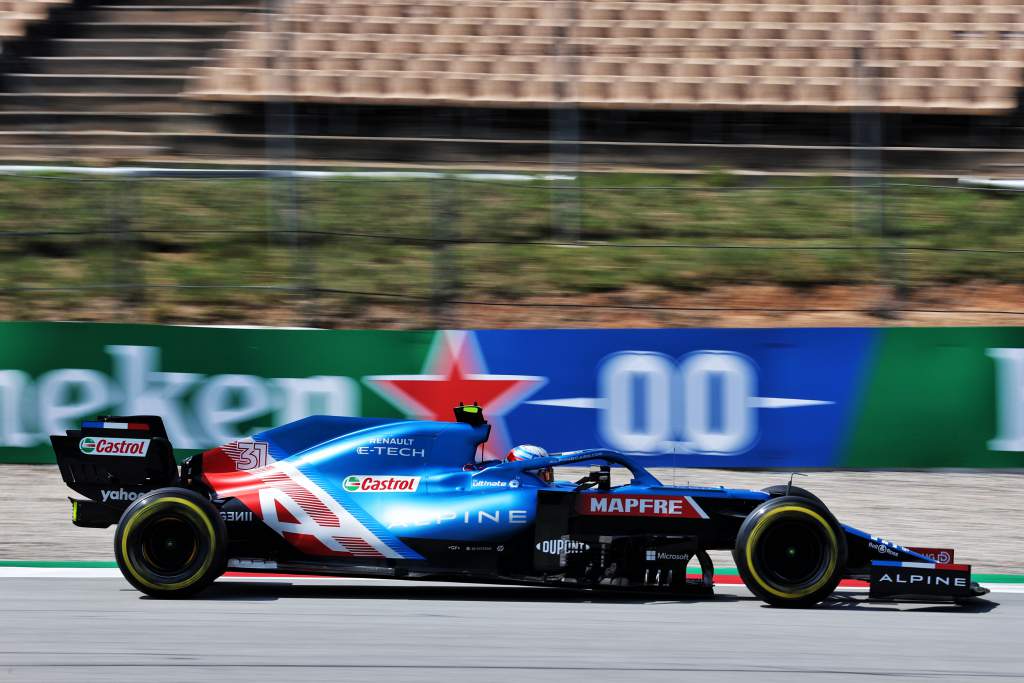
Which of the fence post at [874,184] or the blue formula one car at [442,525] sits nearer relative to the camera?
the blue formula one car at [442,525]

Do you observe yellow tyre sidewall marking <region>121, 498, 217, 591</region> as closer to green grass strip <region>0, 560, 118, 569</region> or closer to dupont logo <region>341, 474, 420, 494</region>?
dupont logo <region>341, 474, 420, 494</region>

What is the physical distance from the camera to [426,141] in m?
15.3

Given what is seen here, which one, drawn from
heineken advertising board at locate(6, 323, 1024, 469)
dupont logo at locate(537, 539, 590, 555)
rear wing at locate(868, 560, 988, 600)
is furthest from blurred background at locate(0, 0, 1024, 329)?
dupont logo at locate(537, 539, 590, 555)

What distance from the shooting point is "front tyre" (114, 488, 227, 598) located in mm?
7074

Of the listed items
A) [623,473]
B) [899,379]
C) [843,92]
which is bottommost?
[623,473]

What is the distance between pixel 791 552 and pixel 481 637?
1.91m

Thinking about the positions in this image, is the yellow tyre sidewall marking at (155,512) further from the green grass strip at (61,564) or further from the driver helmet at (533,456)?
the driver helmet at (533,456)

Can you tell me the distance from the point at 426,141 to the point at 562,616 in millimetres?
9292

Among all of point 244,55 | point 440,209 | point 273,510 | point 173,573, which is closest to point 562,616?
point 273,510

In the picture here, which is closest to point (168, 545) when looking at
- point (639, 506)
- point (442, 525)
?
point (442, 525)

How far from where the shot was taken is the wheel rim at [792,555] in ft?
23.5

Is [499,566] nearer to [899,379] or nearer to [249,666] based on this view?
[249,666]

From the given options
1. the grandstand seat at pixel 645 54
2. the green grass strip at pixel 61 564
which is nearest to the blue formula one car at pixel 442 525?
the green grass strip at pixel 61 564

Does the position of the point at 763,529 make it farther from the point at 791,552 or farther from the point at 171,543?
the point at 171,543
